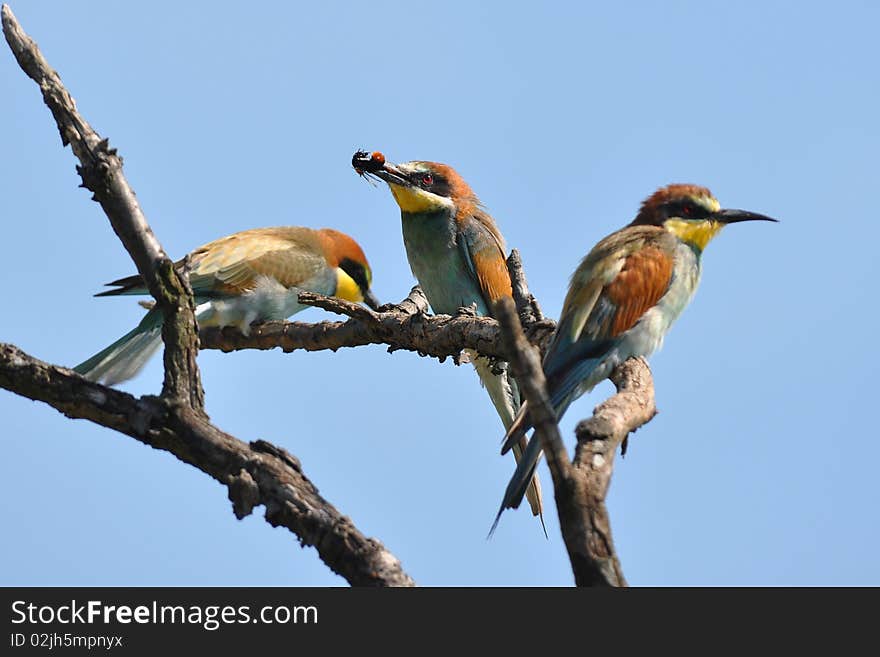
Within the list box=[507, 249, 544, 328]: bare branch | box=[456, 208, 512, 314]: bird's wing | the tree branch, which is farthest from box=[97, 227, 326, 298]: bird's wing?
the tree branch

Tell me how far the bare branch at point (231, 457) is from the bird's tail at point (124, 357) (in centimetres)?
161

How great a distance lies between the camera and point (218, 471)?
2178 mm

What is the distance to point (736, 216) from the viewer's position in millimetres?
3902

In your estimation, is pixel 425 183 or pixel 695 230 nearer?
pixel 695 230

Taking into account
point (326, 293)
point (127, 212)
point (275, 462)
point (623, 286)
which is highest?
point (326, 293)

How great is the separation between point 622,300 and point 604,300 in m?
0.06

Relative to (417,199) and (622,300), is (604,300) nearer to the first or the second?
(622,300)

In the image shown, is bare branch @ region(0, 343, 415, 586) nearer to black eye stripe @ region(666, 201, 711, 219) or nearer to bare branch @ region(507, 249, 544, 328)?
bare branch @ region(507, 249, 544, 328)

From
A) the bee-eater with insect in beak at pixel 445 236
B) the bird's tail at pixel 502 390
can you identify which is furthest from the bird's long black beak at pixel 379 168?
the bird's tail at pixel 502 390

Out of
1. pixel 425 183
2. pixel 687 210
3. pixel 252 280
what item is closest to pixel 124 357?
pixel 252 280
